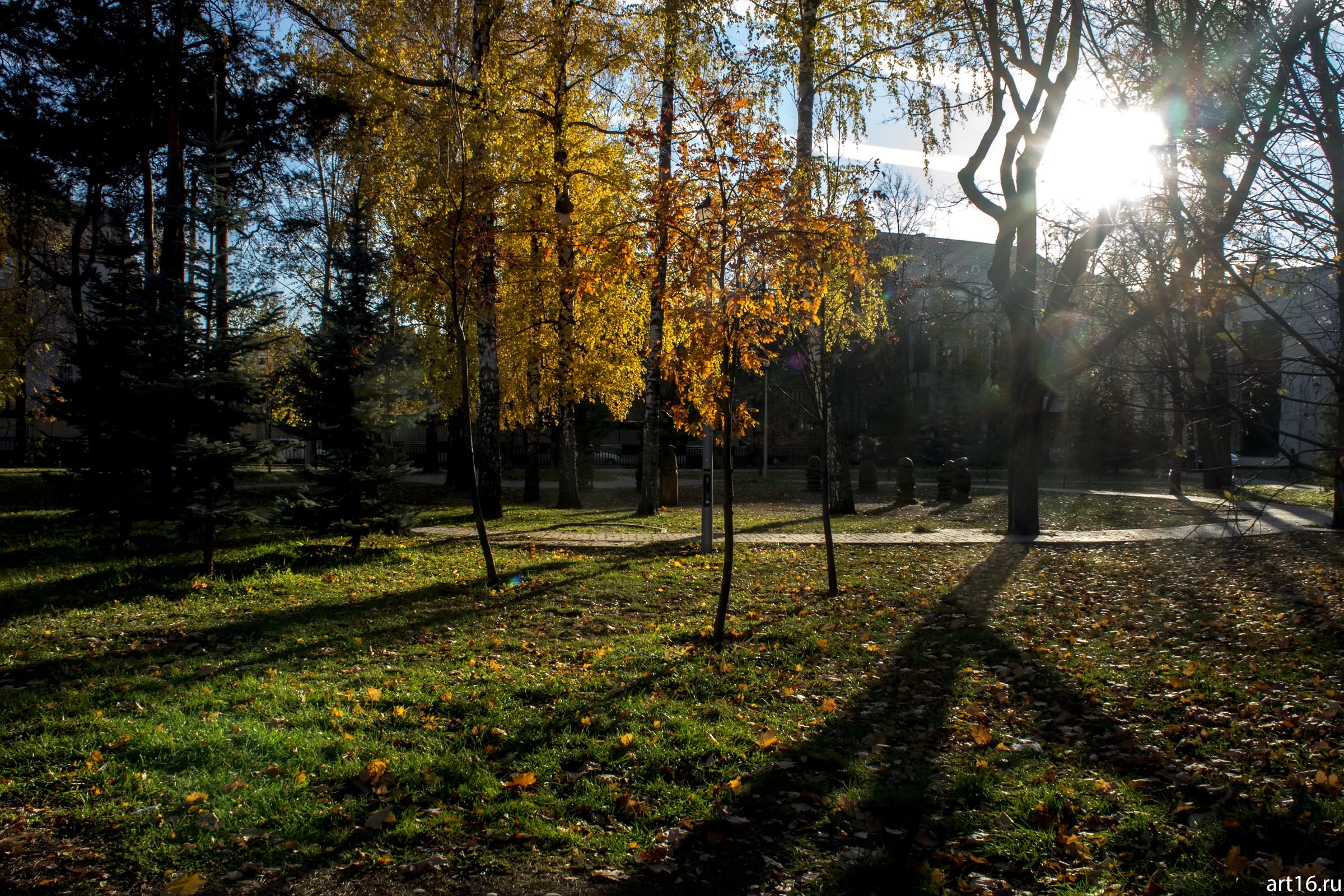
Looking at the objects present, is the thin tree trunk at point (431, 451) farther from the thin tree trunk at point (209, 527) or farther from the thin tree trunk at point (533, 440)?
the thin tree trunk at point (209, 527)

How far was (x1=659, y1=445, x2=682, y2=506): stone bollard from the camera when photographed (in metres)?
20.0

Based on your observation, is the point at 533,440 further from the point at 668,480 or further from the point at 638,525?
the point at 638,525

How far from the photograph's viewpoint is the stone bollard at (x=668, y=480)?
20.0m

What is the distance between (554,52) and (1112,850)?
14.3m

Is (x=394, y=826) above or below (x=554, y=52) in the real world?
below

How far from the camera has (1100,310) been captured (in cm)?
506

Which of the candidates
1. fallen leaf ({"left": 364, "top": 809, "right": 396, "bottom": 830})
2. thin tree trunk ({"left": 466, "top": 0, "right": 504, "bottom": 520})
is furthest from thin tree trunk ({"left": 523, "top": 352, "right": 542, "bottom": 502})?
→ fallen leaf ({"left": 364, "top": 809, "right": 396, "bottom": 830})

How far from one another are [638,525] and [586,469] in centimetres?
1910

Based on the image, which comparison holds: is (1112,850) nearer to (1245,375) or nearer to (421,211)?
(1245,375)

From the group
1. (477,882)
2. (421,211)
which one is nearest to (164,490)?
(421,211)

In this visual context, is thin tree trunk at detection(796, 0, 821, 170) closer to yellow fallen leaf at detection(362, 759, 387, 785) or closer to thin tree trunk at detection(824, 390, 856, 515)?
thin tree trunk at detection(824, 390, 856, 515)

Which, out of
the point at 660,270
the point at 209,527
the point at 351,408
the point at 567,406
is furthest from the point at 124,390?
the point at 567,406

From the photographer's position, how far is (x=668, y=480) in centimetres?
2041

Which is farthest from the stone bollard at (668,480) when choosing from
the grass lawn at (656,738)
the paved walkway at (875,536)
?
the grass lawn at (656,738)
